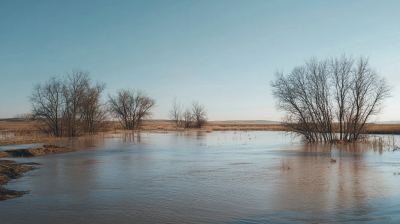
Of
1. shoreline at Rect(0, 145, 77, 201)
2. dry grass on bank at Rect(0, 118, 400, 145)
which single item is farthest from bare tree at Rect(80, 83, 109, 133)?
shoreline at Rect(0, 145, 77, 201)

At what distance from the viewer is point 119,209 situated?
18.1 ft

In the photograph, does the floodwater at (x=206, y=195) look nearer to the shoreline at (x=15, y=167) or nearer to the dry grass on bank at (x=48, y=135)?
the shoreline at (x=15, y=167)

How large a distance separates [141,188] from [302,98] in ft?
59.8

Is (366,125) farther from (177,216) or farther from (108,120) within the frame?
(108,120)

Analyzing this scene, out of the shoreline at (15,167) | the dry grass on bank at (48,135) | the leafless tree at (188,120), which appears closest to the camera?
the shoreline at (15,167)

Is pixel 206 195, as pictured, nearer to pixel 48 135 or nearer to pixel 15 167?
pixel 15 167

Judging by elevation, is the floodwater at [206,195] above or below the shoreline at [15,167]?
below

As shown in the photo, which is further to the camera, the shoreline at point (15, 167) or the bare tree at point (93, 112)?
the bare tree at point (93, 112)

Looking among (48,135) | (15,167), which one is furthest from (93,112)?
(15,167)

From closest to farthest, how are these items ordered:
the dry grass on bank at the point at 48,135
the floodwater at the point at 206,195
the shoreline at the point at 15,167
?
1. the floodwater at the point at 206,195
2. the shoreline at the point at 15,167
3. the dry grass on bank at the point at 48,135

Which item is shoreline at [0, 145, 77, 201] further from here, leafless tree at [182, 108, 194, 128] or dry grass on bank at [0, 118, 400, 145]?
leafless tree at [182, 108, 194, 128]

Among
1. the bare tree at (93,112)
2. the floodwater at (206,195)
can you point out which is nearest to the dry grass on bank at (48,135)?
the bare tree at (93,112)

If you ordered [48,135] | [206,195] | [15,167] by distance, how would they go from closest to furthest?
1. [206,195]
2. [15,167]
3. [48,135]

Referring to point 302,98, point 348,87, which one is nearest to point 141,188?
point 302,98
